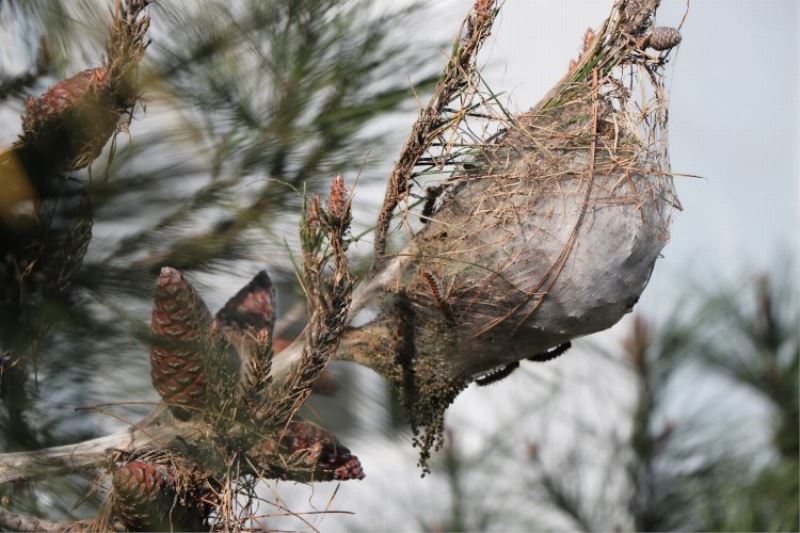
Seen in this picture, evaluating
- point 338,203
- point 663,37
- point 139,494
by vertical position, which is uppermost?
point 663,37

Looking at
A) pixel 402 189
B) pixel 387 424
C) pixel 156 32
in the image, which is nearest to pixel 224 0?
pixel 156 32

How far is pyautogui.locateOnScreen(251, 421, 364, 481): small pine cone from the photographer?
2.52ft

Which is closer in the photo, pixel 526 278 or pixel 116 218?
pixel 116 218

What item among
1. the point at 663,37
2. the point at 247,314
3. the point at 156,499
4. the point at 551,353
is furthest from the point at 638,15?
the point at 156,499

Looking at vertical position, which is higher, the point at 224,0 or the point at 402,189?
the point at 224,0

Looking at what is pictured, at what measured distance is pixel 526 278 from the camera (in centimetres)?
79

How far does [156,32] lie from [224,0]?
0.08 meters

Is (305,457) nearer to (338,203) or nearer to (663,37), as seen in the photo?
(338,203)

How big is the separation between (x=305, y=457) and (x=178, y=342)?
6.0 inches

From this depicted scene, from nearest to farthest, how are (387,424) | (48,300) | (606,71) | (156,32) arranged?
(48,300)
(156,32)
(606,71)
(387,424)

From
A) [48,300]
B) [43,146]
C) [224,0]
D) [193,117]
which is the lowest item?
[48,300]

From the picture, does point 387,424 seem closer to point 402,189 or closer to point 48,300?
point 402,189

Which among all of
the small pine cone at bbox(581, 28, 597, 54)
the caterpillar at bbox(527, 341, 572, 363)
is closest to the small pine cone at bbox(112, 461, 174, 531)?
the caterpillar at bbox(527, 341, 572, 363)

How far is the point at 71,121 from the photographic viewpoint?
66 centimetres
